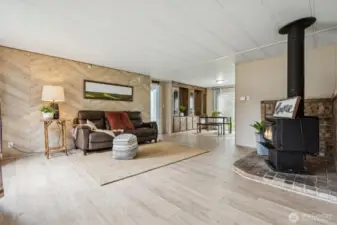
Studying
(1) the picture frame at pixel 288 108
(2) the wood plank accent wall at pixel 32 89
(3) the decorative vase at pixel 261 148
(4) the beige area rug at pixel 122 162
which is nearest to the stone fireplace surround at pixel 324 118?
(3) the decorative vase at pixel 261 148

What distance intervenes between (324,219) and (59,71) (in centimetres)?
496

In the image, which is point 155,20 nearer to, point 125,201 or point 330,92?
point 125,201

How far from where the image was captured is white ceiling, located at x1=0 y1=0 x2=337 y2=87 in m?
2.05

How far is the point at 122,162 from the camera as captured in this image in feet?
9.80

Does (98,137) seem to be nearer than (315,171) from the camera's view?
No

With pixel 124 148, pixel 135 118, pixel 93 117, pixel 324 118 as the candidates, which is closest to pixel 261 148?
pixel 324 118

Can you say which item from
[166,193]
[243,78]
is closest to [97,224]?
[166,193]

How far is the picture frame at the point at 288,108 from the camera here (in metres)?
2.18

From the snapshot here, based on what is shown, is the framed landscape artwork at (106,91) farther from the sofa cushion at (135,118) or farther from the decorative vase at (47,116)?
the decorative vase at (47,116)

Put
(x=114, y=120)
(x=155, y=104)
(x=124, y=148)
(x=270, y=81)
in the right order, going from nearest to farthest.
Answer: (x=124, y=148) < (x=270, y=81) < (x=114, y=120) < (x=155, y=104)

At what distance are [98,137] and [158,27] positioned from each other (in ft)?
8.13

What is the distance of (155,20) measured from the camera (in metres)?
2.37

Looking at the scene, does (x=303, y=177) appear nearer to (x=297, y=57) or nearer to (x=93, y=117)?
(x=297, y=57)

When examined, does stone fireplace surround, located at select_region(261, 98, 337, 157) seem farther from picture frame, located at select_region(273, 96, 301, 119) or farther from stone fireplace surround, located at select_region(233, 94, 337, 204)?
picture frame, located at select_region(273, 96, 301, 119)
